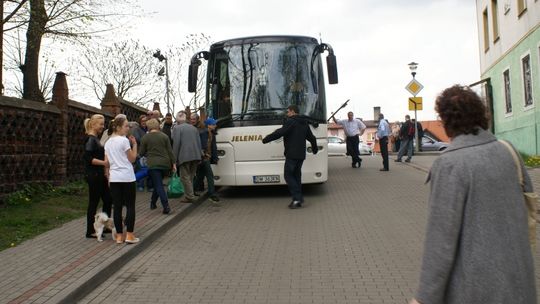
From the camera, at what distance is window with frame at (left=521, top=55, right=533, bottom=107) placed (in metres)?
18.8

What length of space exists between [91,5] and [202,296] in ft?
42.8

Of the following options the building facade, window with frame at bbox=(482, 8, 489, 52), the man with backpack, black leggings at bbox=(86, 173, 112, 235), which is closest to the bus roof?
black leggings at bbox=(86, 173, 112, 235)

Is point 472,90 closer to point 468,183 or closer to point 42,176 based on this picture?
point 468,183

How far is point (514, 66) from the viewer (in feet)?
66.9

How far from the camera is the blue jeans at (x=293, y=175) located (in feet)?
36.1

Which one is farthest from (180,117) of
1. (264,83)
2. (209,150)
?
(264,83)

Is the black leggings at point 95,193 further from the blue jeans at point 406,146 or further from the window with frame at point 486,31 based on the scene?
the window with frame at point 486,31

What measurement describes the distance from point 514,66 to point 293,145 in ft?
42.5

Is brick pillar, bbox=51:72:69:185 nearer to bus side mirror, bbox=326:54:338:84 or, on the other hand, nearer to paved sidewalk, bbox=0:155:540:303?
paved sidewalk, bbox=0:155:540:303

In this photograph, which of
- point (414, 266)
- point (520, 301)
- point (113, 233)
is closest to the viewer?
point (520, 301)

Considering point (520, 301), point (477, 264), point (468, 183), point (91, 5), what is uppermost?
point (91, 5)

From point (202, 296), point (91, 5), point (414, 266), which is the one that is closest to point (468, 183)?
point (202, 296)

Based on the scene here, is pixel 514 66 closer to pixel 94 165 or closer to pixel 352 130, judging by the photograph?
pixel 352 130

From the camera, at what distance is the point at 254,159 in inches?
474
